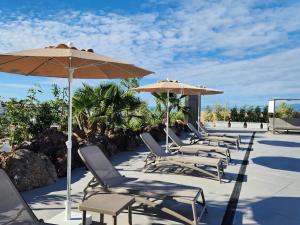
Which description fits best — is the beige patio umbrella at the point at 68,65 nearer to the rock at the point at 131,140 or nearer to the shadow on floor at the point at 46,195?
the shadow on floor at the point at 46,195

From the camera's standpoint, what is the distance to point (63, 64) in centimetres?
514

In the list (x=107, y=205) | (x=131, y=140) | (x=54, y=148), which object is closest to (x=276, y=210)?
(x=107, y=205)

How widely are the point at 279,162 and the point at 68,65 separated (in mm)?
7269

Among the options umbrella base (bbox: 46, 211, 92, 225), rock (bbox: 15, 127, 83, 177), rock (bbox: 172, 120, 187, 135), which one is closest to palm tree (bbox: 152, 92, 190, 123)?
rock (bbox: 172, 120, 187, 135)

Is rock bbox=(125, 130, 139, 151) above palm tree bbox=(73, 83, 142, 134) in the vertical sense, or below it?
below

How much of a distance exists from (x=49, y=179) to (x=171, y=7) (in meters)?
12.2

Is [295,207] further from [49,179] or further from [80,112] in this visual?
[80,112]

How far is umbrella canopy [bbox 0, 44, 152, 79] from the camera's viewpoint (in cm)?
417

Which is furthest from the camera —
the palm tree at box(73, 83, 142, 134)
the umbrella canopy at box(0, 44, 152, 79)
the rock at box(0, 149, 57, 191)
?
the palm tree at box(73, 83, 142, 134)

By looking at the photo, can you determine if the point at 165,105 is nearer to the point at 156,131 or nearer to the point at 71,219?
the point at 156,131

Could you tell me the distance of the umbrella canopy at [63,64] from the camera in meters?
4.17

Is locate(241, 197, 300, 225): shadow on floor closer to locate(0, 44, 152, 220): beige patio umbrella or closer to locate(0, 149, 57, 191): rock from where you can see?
locate(0, 44, 152, 220): beige patio umbrella

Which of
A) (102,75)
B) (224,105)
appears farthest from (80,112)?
(224,105)

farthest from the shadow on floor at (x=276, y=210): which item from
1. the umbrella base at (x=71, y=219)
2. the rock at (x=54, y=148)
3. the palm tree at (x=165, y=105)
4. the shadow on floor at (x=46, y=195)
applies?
the palm tree at (x=165, y=105)
